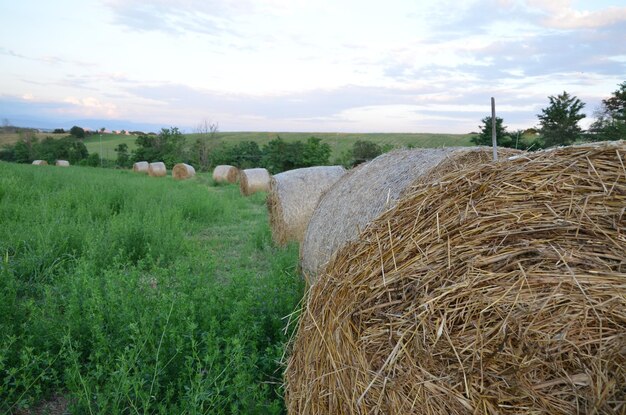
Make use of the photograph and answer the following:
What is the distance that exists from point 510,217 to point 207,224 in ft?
27.1

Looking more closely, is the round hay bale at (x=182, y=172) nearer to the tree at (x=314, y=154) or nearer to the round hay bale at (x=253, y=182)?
the tree at (x=314, y=154)

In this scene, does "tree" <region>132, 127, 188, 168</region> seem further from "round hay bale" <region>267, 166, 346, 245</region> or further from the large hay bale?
the large hay bale

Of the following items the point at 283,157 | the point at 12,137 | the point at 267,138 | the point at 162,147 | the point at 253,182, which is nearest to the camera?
the point at 253,182

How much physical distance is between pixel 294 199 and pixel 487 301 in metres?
6.75

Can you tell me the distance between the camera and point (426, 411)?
2.13 meters

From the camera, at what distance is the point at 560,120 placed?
2508 cm

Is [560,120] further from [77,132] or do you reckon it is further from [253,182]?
[77,132]

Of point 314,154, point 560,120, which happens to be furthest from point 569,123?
point 314,154

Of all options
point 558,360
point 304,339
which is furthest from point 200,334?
point 558,360

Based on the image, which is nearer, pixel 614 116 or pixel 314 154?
pixel 614 116

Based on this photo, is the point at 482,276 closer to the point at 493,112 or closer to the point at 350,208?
the point at 493,112

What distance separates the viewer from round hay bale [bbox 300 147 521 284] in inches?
140

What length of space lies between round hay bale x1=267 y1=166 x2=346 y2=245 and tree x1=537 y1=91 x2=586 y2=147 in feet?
53.0

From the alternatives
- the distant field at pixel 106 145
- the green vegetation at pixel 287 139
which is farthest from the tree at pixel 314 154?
the distant field at pixel 106 145
